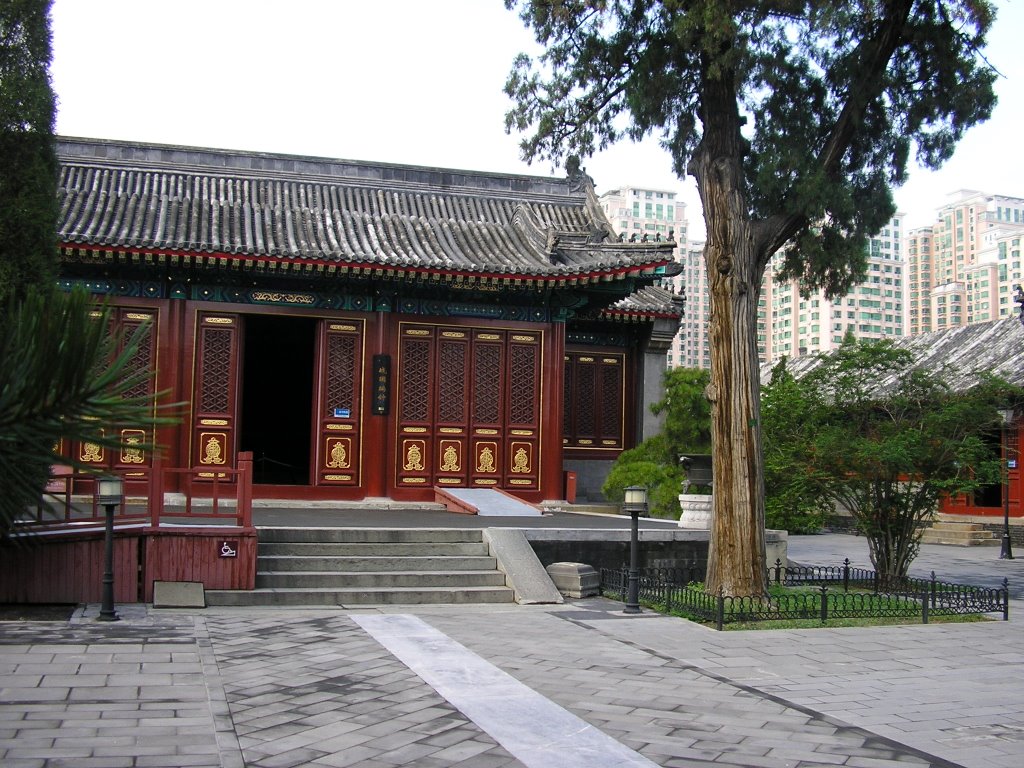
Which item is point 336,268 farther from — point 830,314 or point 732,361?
point 830,314

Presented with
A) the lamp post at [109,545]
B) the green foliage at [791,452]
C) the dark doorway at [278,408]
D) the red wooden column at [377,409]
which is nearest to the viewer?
the lamp post at [109,545]

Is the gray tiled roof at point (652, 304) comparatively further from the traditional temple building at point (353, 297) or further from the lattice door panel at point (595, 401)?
the lattice door panel at point (595, 401)

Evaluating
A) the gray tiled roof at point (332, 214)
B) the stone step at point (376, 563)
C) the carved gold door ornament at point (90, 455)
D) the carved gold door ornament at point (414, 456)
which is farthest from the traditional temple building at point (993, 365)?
the carved gold door ornament at point (90, 455)

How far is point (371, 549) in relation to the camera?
11492 mm

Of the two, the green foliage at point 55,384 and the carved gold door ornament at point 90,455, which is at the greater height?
the green foliage at point 55,384

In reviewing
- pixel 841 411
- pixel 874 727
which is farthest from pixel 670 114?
pixel 874 727

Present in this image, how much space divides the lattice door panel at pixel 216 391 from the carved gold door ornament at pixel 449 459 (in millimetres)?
3314

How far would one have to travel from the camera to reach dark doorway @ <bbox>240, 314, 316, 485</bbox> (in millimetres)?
22719

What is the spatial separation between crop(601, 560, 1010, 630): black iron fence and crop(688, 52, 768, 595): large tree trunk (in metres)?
0.43

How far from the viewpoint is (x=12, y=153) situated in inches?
343

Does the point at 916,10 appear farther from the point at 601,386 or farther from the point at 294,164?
the point at 294,164

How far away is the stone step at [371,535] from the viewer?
11.2 meters

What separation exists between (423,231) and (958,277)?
189 feet

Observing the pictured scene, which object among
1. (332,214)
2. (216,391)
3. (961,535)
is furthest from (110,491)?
(961,535)
